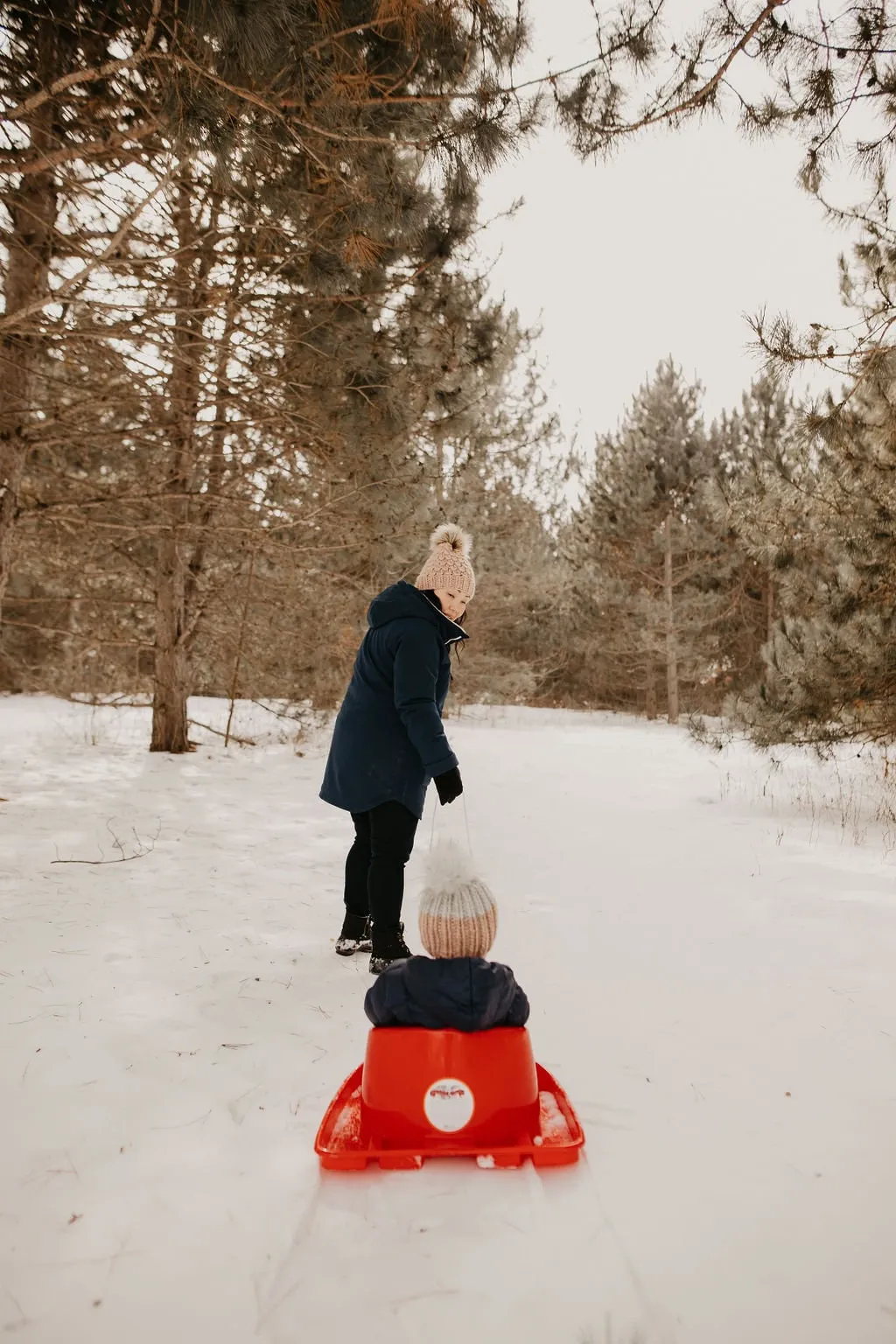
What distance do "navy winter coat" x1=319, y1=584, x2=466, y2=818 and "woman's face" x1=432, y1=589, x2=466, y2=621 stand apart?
0.04 m

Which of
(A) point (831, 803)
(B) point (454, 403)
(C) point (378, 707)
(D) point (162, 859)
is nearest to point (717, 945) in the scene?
(C) point (378, 707)

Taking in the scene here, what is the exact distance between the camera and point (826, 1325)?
133cm

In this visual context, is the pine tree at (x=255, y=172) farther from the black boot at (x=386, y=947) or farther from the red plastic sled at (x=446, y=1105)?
the red plastic sled at (x=446, y=1105)

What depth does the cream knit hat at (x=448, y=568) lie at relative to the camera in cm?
274

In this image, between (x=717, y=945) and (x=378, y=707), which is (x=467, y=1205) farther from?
(x=717, y=945)

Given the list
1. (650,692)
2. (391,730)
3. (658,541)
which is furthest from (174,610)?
(650,692)

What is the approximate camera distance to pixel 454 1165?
68.3 inches

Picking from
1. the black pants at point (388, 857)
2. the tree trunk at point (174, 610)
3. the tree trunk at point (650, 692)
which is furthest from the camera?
the tree trunk at point (650, 692)

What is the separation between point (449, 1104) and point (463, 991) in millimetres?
258

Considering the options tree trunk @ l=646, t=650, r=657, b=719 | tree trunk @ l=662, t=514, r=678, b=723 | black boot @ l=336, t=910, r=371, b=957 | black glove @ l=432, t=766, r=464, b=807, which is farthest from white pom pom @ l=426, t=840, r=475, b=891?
tree trunk @ l=646, t=650, r=657, b=719

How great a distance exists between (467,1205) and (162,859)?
3.05m

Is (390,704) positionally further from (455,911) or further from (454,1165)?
(454,1165)

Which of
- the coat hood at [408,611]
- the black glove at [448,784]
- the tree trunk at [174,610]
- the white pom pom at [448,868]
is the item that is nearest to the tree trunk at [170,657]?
the tree trunk at [174,610]

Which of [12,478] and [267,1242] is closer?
[267,1242]
